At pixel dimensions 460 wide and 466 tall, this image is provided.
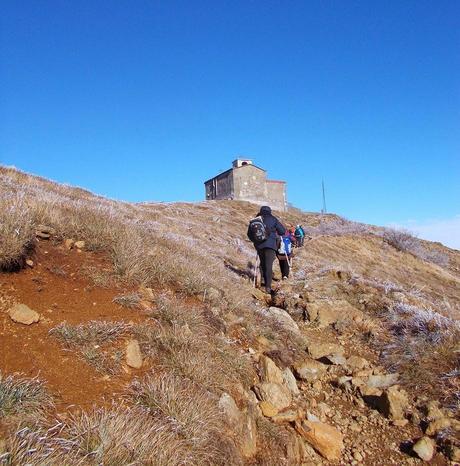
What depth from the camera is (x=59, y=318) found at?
12.5 ft

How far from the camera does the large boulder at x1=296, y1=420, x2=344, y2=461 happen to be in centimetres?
381

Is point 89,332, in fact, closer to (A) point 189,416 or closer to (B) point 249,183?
(A) point 189,416

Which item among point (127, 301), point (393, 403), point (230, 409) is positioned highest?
point (127, 301)

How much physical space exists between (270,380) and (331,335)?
252 centimetres

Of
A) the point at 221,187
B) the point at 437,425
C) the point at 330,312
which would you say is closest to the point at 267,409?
the point at 437,425

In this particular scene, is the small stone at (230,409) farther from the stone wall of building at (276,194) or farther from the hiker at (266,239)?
the stone wall of building at (276,194)

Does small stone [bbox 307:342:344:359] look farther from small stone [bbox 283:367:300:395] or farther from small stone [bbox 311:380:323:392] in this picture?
small stone [bbox 283:367:300:395]

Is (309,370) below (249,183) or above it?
below

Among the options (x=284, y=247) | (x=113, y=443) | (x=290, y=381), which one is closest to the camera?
(x=113, y=443)

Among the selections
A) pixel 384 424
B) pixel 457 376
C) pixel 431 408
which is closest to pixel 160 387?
pixel 384 424

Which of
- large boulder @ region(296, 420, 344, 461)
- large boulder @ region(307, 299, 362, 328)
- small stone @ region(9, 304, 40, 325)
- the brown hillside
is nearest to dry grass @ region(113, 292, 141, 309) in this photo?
the brown hillside

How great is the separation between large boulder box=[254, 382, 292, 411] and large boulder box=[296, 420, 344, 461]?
0.28 m

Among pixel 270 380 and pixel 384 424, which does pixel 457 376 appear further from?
pixel 270 380

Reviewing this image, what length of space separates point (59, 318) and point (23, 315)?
0.34 m
